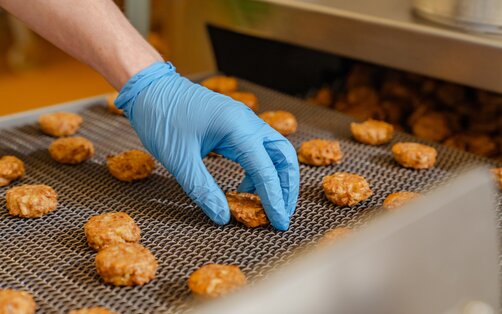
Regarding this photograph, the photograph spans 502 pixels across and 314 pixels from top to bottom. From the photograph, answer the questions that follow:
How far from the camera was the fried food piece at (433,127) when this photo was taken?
7.11ft

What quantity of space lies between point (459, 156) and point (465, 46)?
1.01 feet

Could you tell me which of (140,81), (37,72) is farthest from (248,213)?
(37,72)

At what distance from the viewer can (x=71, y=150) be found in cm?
183

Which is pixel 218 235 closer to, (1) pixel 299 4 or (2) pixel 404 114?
(1) pixel 299 4

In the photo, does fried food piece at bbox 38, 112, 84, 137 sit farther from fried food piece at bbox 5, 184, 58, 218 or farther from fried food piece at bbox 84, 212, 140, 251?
fried food piece at bbox 84, 212, 140, 251

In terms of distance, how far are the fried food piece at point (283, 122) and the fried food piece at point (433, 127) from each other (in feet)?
1.50

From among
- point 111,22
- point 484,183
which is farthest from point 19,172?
point 484,183

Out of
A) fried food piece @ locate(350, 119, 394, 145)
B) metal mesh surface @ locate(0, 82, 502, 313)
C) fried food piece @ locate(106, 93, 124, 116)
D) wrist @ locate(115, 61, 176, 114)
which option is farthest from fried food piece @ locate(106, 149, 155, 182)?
fried food piece @ locate(350, 119, 394, 145)

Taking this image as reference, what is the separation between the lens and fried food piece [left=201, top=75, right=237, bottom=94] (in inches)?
89.8

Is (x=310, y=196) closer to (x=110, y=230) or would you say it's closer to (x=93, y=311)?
(x=110, y=230)

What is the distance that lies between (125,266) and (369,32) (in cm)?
111

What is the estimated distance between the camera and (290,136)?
2014mm

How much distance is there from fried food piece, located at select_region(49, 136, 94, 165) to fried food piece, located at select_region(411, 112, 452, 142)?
1.06m

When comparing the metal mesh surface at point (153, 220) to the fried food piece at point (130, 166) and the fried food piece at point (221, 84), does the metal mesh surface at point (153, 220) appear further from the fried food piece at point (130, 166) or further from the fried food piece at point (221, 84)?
the fried food piece at point (221, 84)
